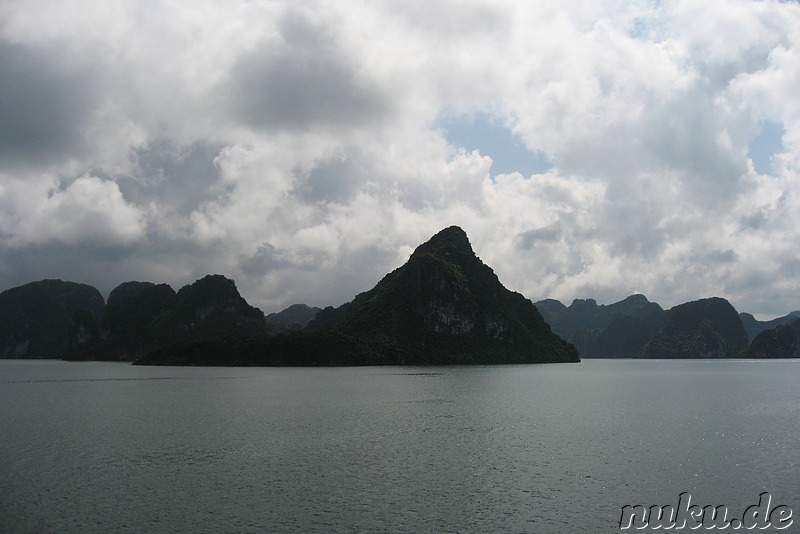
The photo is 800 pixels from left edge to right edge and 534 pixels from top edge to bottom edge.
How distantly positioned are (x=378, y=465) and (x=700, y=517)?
19.7 meters

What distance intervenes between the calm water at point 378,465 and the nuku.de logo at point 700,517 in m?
0.73

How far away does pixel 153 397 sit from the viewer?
295ft

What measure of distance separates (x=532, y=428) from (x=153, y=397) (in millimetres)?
63004

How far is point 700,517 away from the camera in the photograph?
2825 cm

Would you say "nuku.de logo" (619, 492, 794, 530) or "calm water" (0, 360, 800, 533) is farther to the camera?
"calm water" (0, 360, 800, 533)

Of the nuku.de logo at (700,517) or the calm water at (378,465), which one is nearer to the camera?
the nuku.de logo at (700,517)

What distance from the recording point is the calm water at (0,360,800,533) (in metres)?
28.0

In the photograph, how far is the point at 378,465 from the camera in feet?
127

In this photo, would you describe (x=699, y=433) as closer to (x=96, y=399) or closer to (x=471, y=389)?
(x=471, y=389)

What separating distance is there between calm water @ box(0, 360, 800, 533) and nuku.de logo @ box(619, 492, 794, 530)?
73 cm

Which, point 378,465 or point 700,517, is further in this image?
point 378,465

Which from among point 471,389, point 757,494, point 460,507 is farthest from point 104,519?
point 471,389

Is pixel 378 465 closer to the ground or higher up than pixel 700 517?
closer to the ground

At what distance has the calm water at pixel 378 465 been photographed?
2800 centimetres
